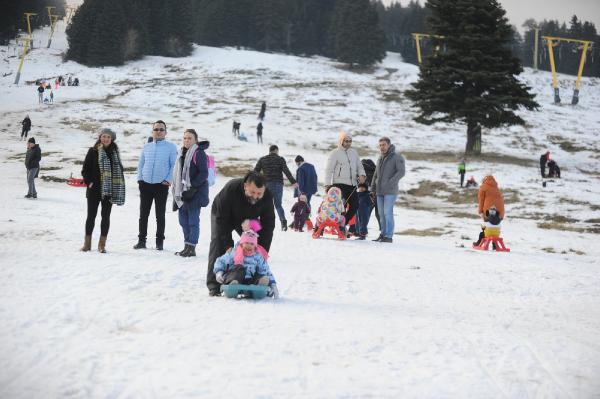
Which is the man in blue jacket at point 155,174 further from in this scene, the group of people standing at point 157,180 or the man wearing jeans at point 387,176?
the man wearing jeans at point 387,176

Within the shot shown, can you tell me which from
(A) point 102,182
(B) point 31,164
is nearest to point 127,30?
(B) point 31,164

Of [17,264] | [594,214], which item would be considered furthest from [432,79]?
[17,264]

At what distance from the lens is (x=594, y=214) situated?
1986 centimetres

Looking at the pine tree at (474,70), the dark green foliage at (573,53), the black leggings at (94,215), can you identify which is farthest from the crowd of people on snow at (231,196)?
the dark green foliage at (573,53)

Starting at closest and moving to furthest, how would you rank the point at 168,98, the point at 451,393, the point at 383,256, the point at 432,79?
1. the point at 451,393
2. the point at 383,256
3. the point at 432,79
4. the point at 168,98

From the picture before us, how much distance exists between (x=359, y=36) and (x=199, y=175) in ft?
253

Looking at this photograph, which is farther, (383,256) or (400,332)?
(383,256)

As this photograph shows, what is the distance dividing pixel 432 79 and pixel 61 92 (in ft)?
125

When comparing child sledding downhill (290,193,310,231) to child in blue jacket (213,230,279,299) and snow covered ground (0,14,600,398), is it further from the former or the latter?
child in blue jacket (213,230,279,299)

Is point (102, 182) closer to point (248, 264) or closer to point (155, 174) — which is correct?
point (155, 174)

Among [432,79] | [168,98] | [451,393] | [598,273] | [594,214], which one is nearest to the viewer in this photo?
[451,393]

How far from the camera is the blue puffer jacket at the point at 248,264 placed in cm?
599

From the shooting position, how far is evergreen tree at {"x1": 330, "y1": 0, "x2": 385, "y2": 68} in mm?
81250

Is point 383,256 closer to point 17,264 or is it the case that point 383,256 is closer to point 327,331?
point 327,331
